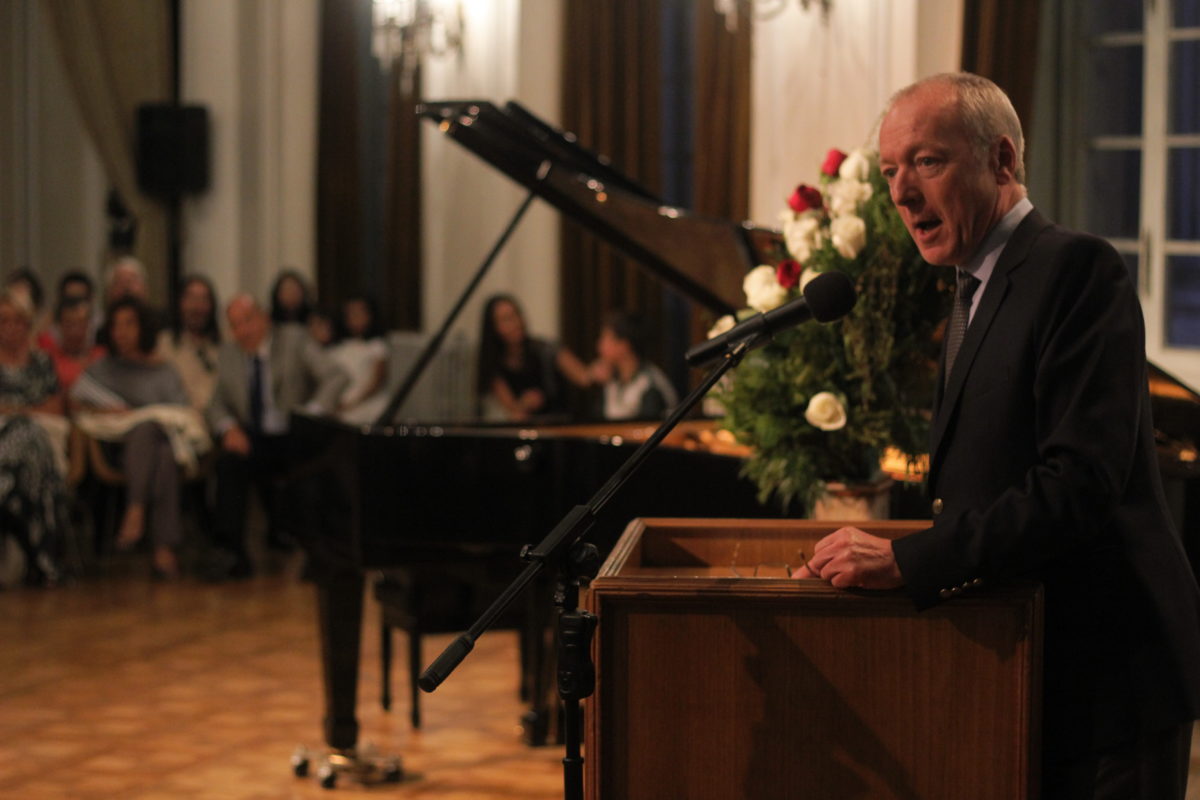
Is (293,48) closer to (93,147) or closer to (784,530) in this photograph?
(93,147)

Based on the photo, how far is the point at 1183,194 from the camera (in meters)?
6.01

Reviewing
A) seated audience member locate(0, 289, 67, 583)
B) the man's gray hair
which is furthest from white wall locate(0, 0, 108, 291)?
the man's gray hair

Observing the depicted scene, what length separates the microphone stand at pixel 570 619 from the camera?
5.40ft

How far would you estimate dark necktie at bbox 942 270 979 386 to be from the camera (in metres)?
1.84

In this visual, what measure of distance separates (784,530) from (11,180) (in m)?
8.58

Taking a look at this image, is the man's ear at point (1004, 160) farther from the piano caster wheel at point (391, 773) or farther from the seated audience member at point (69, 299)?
the seated audience member at point (69, 299)

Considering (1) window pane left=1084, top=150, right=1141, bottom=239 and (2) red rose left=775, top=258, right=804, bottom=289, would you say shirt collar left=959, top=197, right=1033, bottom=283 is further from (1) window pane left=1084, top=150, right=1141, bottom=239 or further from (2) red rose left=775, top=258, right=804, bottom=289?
(1) window pane left=1084, top=150, right=1141, bottom=239

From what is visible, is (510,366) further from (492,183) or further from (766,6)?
(766,6)

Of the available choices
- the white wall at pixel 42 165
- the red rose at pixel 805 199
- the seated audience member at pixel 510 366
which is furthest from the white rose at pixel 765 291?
the white wall at pixel 42 165

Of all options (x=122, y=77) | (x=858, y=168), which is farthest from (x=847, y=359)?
(x=122, y=77)

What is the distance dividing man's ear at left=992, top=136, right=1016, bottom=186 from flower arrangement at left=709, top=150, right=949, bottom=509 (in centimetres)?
97

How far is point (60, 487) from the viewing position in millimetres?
7109

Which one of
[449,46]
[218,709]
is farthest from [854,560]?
[449,46]

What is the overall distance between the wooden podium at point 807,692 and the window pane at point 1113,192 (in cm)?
492
